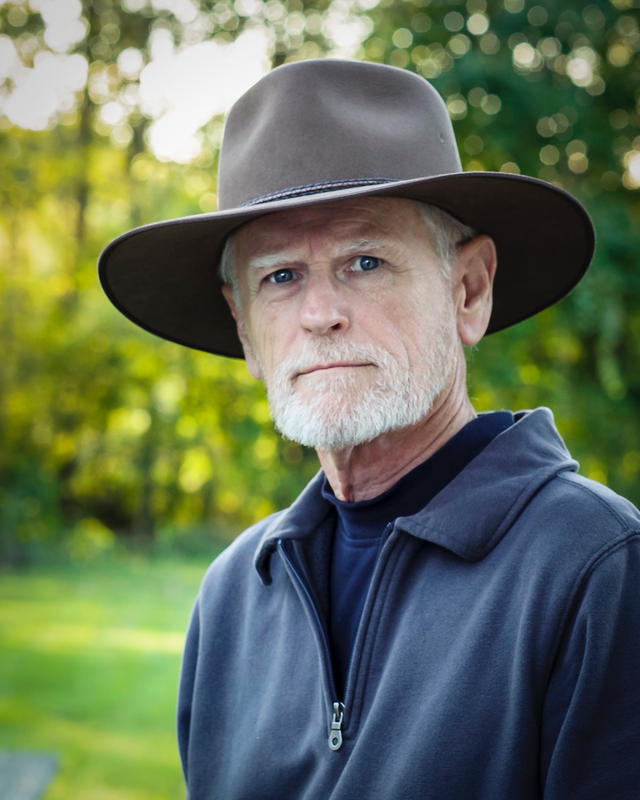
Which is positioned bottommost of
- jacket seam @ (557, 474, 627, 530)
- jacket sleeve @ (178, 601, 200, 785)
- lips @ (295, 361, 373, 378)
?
jacket sleeve @ (178, 601, 200, 785)

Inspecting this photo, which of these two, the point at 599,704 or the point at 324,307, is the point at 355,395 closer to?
the point at 324,307

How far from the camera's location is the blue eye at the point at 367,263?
5.67 feet

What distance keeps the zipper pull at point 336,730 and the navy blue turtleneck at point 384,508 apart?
0.19 metres

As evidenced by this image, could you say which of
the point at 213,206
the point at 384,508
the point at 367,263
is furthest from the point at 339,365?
the point at 213,206

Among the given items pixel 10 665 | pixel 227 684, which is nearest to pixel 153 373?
pixel 10 665

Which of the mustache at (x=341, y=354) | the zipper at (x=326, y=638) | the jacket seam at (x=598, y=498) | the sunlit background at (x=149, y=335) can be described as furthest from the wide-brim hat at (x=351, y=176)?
the sunlit background at (x=149, y=335)

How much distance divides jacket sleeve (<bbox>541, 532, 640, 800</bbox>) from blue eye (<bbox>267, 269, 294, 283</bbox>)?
85 centimetres

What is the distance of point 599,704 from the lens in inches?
51.4

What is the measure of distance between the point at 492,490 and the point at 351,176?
65cm

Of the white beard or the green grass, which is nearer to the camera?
the white beard

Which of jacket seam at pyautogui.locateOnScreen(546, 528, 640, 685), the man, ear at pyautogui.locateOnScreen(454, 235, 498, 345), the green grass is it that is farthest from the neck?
the green grass

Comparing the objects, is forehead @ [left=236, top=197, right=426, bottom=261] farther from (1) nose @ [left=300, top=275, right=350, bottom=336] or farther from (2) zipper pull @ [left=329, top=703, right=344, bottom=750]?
(2) zipper pull @ [left=329, top=703, right=344, bottom=750]

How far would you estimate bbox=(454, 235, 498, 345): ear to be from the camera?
1866 millimetres

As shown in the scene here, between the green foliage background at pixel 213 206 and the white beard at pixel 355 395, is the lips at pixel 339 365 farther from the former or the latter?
the green foliage background at pixel 213 206
